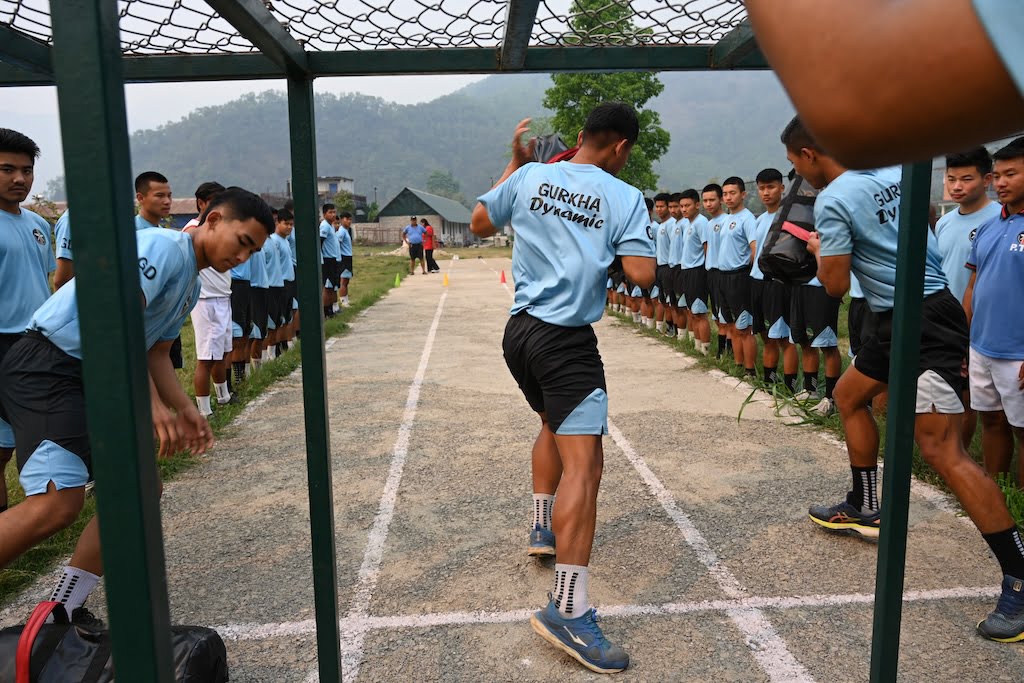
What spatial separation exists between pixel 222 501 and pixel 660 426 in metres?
3.51

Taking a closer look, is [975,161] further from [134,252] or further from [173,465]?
[173,465]

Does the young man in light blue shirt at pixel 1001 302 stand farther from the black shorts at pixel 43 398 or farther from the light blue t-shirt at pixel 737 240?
the black shorts at pixel 43 398

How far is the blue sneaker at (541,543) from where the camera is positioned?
372 cm

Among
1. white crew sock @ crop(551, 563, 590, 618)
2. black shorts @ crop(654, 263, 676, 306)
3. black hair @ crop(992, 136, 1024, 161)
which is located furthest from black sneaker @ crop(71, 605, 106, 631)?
black shorts @ crop(654, 263, 676, 306)

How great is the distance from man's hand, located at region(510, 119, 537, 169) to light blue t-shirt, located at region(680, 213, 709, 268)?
668cm

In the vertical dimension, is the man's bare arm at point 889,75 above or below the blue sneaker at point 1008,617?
above

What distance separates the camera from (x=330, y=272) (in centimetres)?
1462

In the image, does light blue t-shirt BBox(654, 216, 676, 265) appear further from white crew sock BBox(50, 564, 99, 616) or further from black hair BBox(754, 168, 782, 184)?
white crew sock BBox(50, 564, 99, 616)

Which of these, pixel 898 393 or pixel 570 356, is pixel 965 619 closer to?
pixel 898 393

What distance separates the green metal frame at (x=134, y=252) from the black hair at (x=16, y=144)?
2052 millimetres

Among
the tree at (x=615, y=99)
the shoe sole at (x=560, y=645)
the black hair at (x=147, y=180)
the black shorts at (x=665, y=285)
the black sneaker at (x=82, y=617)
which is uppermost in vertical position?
the tree at (x=615, y=99)

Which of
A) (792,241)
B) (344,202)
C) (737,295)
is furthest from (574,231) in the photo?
(344,202)

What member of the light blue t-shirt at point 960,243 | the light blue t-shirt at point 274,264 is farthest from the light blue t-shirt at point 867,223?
the light blue t-shirt at point 274,264

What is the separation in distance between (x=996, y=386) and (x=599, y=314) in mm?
2577
